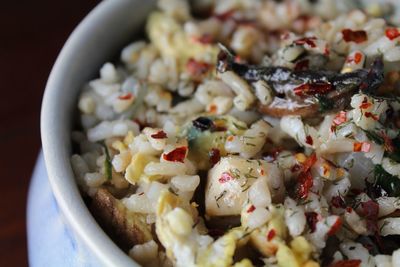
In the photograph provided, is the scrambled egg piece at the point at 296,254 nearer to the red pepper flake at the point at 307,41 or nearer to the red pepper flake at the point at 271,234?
the red pepper flake at the point at 271,234

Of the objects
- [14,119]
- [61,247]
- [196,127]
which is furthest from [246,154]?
[14,119]

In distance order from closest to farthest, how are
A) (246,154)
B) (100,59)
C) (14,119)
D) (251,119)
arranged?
(246,154)
(251,119)
(100,59)
(14,119)

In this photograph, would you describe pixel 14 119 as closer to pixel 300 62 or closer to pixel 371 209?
pixel 300 62

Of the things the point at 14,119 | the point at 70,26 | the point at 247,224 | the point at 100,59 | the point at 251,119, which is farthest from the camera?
the point at 70,26

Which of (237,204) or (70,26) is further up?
(237,204)

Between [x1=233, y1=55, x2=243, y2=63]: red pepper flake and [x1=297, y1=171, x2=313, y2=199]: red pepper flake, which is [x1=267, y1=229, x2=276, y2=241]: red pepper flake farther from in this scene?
[x1=233, y1=55, x2=243, y2=63]: red pepper flake

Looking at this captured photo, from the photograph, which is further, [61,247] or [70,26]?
[70,26]

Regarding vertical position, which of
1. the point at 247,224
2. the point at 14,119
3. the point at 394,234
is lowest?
the point at 14,119
